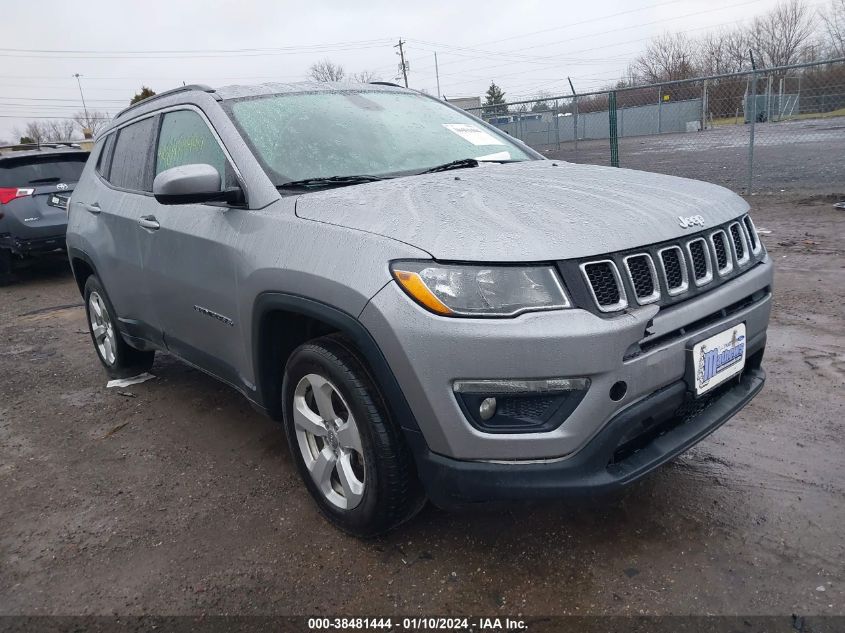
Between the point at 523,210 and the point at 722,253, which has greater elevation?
the point at 523,210

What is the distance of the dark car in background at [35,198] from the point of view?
8430mm

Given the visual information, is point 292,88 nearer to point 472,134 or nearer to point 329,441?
point 472,134

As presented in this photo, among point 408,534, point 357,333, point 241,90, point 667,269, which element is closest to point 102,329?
point 241,90

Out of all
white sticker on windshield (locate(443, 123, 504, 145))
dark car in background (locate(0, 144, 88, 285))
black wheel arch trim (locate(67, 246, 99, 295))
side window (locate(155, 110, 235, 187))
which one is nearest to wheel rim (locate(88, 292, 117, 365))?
black wheel arch trim (locate(67, 246, 99, 295))

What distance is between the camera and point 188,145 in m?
3.30

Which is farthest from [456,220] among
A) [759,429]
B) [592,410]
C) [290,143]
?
[759,429]

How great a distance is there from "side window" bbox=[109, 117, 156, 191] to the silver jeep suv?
1.54 ft

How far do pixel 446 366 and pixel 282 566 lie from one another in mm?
1133

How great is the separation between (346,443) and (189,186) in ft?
3.90

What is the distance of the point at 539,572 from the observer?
93.7 inches

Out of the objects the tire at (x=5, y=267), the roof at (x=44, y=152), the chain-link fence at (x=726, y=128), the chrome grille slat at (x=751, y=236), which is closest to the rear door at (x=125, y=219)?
the chrome grille slat at (x=751, y=236)

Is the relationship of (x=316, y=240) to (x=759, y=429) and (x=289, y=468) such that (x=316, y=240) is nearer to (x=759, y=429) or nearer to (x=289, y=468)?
(x=289, y=468)

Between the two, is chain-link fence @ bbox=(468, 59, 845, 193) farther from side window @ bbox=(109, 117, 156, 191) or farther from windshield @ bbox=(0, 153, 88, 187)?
side window @ bbox=(109, 117, 156, 191)

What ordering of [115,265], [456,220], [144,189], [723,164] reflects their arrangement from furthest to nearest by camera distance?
[723,164] < [115,265] < [144,189] < [456,220]
